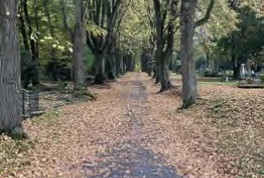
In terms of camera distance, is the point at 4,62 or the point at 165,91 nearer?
the point at 4,62

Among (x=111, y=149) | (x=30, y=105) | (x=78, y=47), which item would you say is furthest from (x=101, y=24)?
(x=111, y=149)

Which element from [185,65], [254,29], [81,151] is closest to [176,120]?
[185,65]

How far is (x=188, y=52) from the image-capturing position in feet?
72.3

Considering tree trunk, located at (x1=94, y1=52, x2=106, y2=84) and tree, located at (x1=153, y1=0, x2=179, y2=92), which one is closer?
tree, located at (x1=153, y1=0, x2=179, y2=92)

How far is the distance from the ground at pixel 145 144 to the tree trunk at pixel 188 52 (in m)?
0.98

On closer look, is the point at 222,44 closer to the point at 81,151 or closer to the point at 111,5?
the point at 111,5

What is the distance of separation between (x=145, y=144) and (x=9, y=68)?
3.76 m

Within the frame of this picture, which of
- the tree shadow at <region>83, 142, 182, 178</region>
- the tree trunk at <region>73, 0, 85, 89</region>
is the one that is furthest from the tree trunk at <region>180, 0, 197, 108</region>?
the tree shadow at <region>83, 142, 182, 178</region>

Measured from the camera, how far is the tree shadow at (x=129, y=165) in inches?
380

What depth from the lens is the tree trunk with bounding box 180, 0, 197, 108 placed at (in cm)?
2169

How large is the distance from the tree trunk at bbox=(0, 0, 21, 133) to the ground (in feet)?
1.93

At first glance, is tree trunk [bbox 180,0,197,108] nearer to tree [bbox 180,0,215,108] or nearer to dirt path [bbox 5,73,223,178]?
tree [bbox 180,0,215,108]

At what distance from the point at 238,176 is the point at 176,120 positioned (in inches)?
366

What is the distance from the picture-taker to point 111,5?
4438cm
